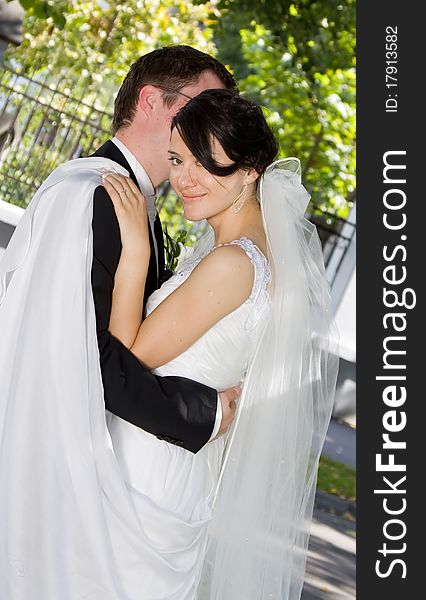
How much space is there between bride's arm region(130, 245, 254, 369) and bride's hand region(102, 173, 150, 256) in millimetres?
171

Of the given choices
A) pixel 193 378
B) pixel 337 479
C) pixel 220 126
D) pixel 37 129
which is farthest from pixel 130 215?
pixel 337 479

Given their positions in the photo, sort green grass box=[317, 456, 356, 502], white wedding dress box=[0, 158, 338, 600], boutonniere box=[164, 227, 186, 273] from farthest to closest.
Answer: green grass box=[317, 456, 356, 502], boutonniere box=[164, 227, 186, 273], white wedding dress box=[0, 158, 338, 600]

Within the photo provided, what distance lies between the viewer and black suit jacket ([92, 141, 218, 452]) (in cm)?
309

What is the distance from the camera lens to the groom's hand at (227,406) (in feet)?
10.7

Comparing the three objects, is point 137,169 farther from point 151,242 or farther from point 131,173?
point 151,242

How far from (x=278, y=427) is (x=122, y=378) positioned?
0.58 m

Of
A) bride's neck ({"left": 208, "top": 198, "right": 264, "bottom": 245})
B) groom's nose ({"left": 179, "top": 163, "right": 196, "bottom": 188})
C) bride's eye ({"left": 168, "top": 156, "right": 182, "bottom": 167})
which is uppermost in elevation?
bride's eye ({"left": 168, "top": 156, "right": 182, "bottom": 167})

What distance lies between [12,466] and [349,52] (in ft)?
32.2

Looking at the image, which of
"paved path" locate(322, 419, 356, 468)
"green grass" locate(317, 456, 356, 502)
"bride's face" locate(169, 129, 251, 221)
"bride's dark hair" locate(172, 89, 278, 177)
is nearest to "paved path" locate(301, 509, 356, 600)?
"green grass" locate(317, 456, 356, 502)

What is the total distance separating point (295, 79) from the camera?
1698cm

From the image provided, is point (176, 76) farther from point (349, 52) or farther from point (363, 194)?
point (349, 52)

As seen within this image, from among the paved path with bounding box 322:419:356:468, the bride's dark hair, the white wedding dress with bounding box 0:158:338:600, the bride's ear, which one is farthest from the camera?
the paved path with bounding box 322:419:356:468

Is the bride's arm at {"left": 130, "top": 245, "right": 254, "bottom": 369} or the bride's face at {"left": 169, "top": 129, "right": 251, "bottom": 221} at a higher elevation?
the bride's face at {"left": 169, "top": 129, "right": 251, "bottom": 221}

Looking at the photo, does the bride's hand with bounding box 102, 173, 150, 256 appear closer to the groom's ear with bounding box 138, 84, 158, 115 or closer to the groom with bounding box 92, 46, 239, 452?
the groom with bounding box 92, 46, 239, 452
